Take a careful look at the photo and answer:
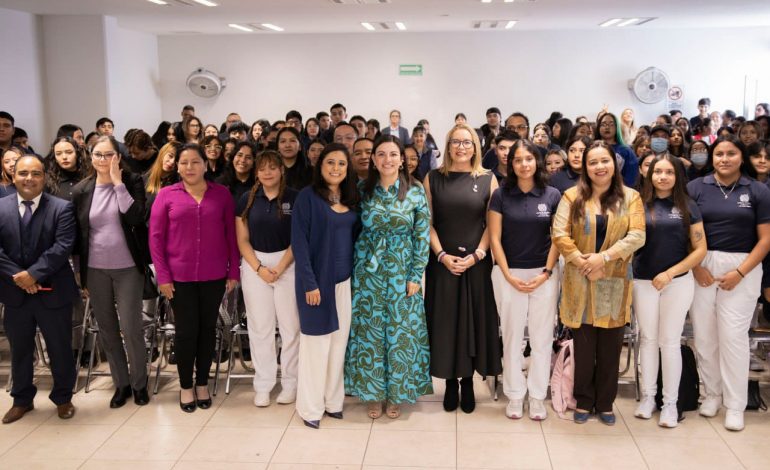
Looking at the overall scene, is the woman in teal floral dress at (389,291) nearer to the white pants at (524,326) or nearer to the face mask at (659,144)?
the white pants at (524,326)

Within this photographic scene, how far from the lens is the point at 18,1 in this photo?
902 cm

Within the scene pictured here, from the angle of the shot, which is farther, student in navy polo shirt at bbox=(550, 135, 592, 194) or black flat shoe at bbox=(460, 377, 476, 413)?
student in navy polo shirt at bbox=(550, 135, 592, 194)

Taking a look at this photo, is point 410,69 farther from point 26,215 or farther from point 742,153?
point 26,215

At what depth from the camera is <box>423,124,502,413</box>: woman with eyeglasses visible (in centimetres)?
399

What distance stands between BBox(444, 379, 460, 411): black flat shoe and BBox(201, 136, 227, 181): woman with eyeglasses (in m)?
2.39

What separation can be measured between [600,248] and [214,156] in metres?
3.01

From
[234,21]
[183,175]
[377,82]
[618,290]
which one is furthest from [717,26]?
[183,175]

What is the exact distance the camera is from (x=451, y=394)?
419 centimetres

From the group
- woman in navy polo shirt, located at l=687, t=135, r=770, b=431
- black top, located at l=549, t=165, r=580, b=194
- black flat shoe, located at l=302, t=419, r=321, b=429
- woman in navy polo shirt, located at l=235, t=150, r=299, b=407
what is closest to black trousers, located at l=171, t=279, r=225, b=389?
woman in navy polo shirt, located at l=235, t=150, r=299, b=407

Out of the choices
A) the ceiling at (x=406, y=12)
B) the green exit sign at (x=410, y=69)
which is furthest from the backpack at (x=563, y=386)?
the green exit sign at (x=410, y=69)

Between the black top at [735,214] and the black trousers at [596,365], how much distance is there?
2.51 feet

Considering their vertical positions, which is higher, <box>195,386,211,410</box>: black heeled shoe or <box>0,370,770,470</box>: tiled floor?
<box>195,386,211,410</box>: black heeled shoe

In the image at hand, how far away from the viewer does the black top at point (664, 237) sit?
3.80 metres

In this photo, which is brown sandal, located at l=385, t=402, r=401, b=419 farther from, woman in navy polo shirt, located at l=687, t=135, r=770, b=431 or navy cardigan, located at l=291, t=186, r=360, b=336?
woman in navy polo shirt, located at l=687, t=135, r=770, b=431
